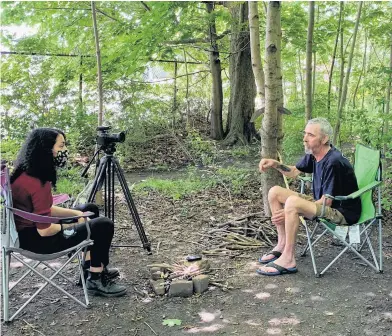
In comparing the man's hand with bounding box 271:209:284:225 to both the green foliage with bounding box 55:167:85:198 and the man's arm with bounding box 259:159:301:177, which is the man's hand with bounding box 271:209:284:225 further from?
the green foliage with bounding box 55:167:85:198

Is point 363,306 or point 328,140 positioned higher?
point 328,140

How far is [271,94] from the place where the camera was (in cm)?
407

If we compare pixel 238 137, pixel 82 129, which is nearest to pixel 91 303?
pixel 82 129

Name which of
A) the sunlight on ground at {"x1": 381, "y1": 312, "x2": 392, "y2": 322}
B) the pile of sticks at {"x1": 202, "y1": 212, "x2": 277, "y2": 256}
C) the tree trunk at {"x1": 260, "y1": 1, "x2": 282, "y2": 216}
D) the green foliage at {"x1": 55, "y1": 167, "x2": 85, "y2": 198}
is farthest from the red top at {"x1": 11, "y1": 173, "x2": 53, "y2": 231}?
the green foliage at {"x1": 55, "y1": 167, "x2": 85, "y2": 198}

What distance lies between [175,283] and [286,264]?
0.88 m

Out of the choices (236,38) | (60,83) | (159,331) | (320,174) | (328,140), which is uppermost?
(236,38)

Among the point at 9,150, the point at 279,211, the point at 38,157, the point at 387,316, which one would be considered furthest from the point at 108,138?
the point at 9,150

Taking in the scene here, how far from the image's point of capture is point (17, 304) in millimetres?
2850

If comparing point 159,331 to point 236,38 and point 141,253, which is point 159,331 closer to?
point 141,253

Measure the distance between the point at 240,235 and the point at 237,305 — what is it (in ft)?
4.05

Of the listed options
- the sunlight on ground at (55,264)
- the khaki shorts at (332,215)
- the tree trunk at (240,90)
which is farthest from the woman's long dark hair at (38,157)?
the tree trunk at (240,90)

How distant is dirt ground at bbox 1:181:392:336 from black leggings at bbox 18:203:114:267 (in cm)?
30

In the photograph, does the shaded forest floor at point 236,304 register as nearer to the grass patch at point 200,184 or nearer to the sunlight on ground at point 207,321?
the sunlight on ground at point 207,321

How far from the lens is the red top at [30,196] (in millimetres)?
2627
